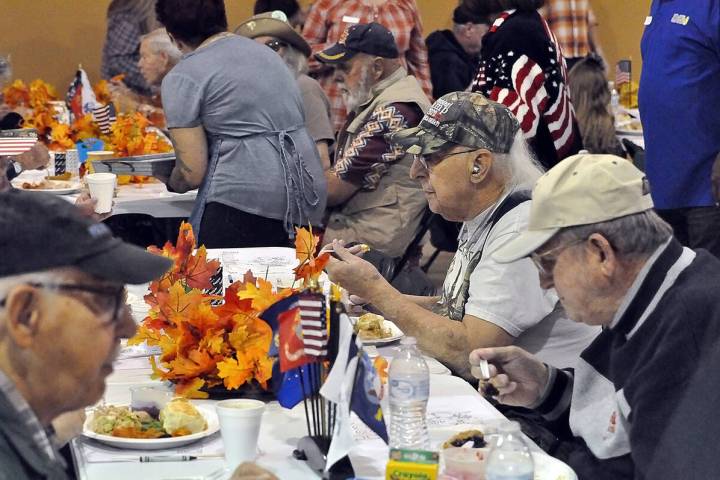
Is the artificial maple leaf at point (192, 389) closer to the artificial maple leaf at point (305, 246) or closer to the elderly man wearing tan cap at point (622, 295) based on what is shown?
the artificial maple leaf at point (305, 246)

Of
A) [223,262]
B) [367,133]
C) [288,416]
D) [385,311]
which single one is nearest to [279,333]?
[288,416]

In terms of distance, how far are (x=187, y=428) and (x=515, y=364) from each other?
0.79 meters

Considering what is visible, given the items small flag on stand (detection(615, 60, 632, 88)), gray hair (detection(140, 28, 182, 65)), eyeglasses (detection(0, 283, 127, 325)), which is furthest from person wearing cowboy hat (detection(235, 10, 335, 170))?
eyeglasses (detection(0, 283, 127, 325))

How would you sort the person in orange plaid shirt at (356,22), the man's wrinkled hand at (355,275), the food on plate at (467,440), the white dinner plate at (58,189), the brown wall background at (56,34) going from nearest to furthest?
the food on plate at (467,440) < the man's wrinkled hand at (355,275) < the white dinner plate at (58,189) < the person in orange plaid shirt at (356,22) < the brown wall background at (56,34)

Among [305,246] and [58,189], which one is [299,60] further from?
[305,246]

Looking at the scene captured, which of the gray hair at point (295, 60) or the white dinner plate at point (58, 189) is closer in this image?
the white dinner plate at point (58, 189)

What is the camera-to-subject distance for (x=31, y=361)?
57.3 inches

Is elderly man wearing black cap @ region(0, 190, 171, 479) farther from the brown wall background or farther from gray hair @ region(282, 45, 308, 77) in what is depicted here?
the brown wall background

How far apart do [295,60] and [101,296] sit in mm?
4197

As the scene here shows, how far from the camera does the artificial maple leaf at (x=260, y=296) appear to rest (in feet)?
8.16

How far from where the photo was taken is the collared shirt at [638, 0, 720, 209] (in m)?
4.24

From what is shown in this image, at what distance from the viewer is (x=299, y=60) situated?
562cm

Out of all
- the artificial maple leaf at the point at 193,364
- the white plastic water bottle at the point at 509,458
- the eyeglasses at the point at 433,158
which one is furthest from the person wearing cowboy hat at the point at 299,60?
the white plastic water bottle at the point at 509,458

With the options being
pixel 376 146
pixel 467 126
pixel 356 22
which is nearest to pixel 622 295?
pixel 467 126
